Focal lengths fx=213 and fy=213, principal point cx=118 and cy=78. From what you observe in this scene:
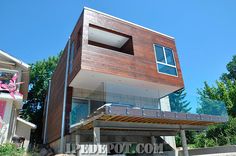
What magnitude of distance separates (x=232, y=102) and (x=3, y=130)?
758 inches

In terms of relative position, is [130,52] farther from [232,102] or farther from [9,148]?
[232,102]

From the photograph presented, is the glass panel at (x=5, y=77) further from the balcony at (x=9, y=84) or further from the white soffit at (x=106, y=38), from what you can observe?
the white soffit at (x=106, y=38)

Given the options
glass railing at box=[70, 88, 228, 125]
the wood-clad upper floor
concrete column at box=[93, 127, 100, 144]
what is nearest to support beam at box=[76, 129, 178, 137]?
glass railing at box=[70, 88, 228, 125]

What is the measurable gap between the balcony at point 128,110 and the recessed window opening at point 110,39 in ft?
9.01

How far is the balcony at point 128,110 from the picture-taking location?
8880 mm

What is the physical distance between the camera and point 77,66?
Result: 10680 mm

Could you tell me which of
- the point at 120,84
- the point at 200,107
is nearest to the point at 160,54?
the point at 120,84

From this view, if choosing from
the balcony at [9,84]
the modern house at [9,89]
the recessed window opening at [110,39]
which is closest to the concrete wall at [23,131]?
the modern house at [9,89]

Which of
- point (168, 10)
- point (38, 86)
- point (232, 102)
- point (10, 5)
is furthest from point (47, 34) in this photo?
point (232, 102)

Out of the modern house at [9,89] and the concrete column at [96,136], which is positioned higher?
the modern house at [9,89]

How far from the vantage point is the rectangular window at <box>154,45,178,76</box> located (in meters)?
13.1

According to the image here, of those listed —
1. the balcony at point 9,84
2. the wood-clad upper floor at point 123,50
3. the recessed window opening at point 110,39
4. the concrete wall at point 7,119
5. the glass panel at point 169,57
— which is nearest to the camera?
the concrete wall at point 7,119

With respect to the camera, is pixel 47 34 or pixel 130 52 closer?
pixel 130 52

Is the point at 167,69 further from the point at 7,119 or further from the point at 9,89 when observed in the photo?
the point at 7,119
